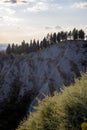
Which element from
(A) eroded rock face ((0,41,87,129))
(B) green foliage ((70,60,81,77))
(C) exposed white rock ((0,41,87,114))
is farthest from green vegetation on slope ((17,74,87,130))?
(B) green foliage ((70,60,81,77))

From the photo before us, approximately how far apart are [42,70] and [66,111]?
137407mm

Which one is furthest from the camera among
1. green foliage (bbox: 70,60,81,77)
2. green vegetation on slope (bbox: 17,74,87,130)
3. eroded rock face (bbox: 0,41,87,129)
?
eroded rock face (bbox: 0,41,87,129)

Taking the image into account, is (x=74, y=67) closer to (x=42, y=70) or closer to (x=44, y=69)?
(x=44, y=69)

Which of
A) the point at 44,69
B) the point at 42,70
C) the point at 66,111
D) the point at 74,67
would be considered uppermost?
the point at 66,111

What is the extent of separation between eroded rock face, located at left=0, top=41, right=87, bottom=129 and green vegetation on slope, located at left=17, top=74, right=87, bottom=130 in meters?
109

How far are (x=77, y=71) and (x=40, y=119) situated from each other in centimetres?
11606

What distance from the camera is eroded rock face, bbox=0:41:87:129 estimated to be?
153m

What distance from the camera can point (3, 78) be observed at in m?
181

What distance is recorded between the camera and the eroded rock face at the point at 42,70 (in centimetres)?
15325

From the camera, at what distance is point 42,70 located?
171 meters

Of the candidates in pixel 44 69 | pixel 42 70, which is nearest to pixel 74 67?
pixel 44 69

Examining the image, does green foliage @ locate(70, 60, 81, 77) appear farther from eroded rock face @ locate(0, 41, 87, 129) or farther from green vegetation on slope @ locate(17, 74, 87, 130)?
green vegetation on slope @ locate(17, 74, 87, 130)

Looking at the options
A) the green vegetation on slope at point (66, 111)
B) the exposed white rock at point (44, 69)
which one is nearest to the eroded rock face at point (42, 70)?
the exposed white rock at point (44, 69)

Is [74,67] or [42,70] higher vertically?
[74,67]
